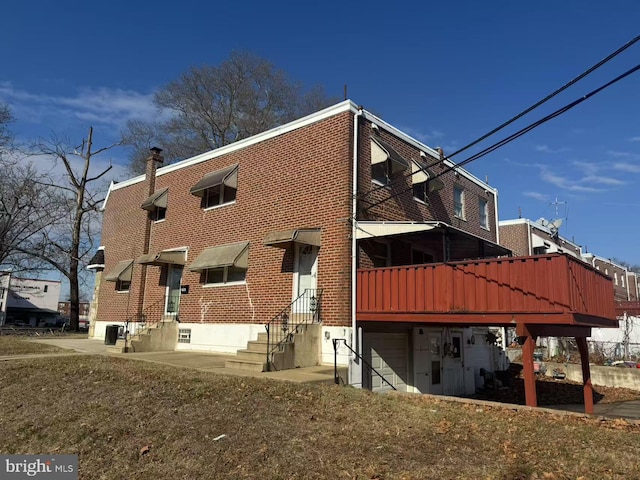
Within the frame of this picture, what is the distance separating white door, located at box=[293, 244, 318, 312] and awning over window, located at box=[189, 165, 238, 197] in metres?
3.91

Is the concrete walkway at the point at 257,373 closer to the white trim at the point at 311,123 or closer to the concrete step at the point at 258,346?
the concrete step at the point at 258,346

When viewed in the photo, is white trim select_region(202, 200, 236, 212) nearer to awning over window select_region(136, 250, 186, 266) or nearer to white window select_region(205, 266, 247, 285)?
awning over window select_region(136, 250, 186, 266)

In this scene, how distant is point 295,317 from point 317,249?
201cm

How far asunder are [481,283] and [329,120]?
649 cm

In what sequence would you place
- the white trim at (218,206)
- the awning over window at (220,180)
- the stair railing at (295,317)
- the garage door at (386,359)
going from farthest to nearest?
the white trim at (218,206) → the awning over window at (220,180) → the garage door at (386,359) → the stair railing at (295,317)

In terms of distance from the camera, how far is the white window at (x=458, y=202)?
1941cm

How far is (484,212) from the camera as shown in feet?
72.4

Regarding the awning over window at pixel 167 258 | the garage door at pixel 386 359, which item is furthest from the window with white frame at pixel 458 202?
the awning over window at pixel 167 258

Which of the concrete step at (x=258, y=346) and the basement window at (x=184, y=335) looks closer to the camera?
the concrete step at (x=258, y=346)

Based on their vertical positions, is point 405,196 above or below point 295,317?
above

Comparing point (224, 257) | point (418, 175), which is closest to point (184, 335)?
point (224, 257)

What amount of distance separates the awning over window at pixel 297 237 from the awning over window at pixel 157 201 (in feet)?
24.6

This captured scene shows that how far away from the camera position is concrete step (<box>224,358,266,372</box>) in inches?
452

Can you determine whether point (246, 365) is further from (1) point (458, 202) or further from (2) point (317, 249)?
(1) point (458, 202)
